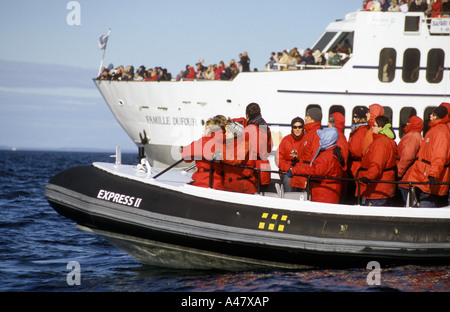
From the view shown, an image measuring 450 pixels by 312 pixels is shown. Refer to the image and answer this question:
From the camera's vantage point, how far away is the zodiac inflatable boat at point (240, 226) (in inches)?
292

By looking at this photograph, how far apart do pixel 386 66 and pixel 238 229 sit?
402 inches

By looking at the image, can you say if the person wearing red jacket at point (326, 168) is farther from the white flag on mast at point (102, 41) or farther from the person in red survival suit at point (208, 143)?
the white flag on mast at point (102, 41)

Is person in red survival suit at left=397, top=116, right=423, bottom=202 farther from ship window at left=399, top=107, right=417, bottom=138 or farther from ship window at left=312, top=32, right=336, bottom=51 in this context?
ship window at left=312, top=32, right=336, bottom=51

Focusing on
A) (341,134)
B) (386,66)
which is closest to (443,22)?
(386,66)

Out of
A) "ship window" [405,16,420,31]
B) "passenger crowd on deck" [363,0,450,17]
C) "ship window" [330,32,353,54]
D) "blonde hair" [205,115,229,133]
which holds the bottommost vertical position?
"blonde hair" [205,115,229,133]

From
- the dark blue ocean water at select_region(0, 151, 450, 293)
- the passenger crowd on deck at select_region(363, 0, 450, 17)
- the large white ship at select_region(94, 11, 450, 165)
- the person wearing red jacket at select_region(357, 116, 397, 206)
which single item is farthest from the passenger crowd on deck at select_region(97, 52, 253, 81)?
the person wearing red jacket at select_region(357, 116, 397, 206)

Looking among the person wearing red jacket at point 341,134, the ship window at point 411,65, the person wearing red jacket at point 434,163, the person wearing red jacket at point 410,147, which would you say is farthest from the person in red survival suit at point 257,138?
the ship window at point 411,65

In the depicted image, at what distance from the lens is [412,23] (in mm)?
15859

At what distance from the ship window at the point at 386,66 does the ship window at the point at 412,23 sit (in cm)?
74

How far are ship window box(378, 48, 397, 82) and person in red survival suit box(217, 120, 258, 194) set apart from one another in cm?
931

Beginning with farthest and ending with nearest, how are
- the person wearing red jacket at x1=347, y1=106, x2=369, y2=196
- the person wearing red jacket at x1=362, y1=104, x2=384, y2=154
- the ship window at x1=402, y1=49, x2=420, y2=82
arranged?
the ship window at x1=402, y1=49, x2=420, y2=82 → the person wearing red jacket at x1=347, y1=106, x2=369, y2=196 → the person wearing red jacket at x1=362, y1=104, x2=384, y2=154

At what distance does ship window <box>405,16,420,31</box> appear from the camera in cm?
1584
